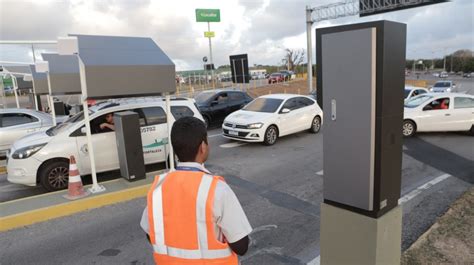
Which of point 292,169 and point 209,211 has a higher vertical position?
point 209,211

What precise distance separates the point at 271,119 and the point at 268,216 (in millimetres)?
5745

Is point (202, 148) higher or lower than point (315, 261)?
higher

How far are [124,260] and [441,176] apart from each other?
6.43 metres

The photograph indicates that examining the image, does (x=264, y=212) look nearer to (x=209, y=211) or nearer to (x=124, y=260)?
(x=124, y=260)

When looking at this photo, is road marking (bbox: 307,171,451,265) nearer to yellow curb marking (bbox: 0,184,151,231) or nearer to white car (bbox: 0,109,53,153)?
yellow curb marking (bbox: 0,184,151,231)

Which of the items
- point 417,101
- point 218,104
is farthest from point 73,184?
point 417,101

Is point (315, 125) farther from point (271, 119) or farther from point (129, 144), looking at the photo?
point (129, 144)

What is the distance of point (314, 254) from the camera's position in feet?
13.2

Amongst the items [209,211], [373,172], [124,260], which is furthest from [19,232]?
[373,172]

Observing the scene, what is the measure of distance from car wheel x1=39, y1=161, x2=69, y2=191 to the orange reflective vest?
5778mm

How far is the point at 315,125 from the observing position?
41.1ft

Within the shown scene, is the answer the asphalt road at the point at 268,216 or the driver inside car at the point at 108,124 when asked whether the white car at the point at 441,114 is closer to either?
the asphalt road at the point at 268,216

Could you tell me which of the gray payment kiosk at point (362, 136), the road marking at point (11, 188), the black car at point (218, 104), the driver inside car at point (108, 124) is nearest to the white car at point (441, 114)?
the black car at point (218, 104)

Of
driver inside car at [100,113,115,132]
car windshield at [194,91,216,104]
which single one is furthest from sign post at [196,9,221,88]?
driver inside car at [100,113,115,132]
